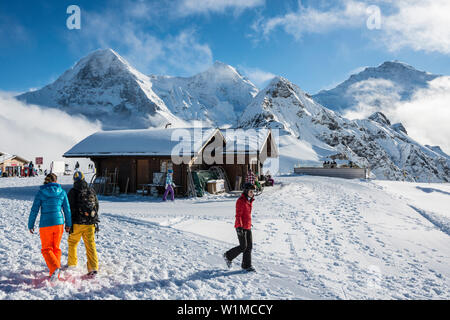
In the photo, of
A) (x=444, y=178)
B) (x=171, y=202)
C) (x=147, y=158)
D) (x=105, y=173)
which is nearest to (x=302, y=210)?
(x=171, y=202)

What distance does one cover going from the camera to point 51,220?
4.40 m

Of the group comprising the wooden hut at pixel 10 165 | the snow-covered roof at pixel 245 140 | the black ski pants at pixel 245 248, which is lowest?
the black ski pants at pixel 245 248

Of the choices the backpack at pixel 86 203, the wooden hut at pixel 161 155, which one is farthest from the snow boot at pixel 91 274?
the wooden hut at pixel 161 155

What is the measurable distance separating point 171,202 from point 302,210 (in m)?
6.13

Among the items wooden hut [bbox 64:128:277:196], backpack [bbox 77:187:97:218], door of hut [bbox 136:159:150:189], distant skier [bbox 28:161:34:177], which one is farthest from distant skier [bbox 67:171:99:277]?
distant skier [bbox 28:161:34:177]

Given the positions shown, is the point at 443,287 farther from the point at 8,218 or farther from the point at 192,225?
the point at 8,218

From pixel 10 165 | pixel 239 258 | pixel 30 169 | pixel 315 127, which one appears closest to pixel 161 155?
pixel 239 258

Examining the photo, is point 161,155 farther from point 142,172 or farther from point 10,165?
point 10,165

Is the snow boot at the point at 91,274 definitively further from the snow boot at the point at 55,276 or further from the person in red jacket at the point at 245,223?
the person in red jacket at the point at 245,223

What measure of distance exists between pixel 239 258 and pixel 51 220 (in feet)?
11.6

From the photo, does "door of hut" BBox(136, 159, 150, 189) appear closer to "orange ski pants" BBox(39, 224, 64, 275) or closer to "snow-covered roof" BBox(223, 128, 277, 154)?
→ "snow-covered roof" BBox(223, 128, 277, 154)

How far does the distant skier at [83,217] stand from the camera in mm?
4492

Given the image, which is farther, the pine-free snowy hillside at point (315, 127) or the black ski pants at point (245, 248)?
the pine-free snowy hillside at point (315, 127)

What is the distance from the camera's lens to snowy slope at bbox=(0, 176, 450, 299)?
4.36 meters
